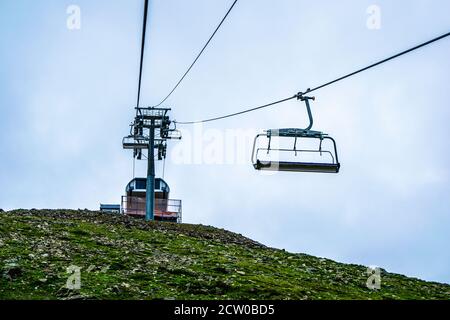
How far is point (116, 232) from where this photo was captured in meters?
34.7

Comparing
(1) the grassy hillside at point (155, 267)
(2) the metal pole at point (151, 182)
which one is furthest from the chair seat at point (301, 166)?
(2) the metal pole at point (151, 182)

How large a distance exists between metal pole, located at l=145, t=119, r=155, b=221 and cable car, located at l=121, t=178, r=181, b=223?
753cm

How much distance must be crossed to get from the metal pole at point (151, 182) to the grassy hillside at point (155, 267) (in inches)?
389

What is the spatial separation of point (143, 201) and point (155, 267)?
35697mm

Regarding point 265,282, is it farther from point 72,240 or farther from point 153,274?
point 72,240

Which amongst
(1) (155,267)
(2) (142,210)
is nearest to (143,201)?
(2) (142,210)

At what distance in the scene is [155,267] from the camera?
25.8 meters

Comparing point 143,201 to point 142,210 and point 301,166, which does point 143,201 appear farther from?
point 301,166

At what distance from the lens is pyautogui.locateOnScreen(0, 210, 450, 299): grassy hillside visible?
21969mm
